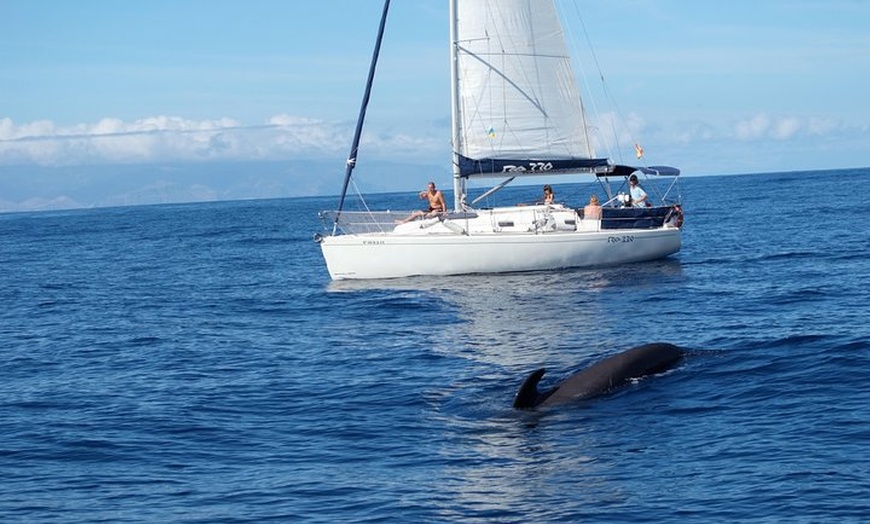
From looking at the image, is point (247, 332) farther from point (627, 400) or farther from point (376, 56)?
point (376, 56)

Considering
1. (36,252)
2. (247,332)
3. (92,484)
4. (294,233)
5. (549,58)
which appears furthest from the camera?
(294,233)

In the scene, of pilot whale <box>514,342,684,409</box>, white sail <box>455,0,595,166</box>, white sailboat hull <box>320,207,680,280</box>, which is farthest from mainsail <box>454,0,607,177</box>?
pilot whale <box>514,342,684,409</box>

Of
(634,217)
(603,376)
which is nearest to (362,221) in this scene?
(634,217)

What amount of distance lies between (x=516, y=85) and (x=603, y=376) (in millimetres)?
23685

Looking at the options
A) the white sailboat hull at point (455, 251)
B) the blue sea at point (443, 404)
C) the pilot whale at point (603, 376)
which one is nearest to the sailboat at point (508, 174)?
the white sailboat hull at point (455, 251)

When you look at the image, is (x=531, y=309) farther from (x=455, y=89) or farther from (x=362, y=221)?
(x=455, y=89)

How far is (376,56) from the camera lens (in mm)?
43156

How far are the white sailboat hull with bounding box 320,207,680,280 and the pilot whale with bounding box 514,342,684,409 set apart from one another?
672 inches

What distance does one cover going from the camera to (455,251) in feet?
125

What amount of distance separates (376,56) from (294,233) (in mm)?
42626

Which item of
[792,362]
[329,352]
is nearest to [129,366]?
[329,352]

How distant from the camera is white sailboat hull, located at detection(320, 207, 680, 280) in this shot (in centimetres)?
3806

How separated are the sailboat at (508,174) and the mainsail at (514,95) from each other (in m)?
0.03

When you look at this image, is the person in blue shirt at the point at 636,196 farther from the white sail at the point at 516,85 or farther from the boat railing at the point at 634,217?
the white sail at the point at 516,85
